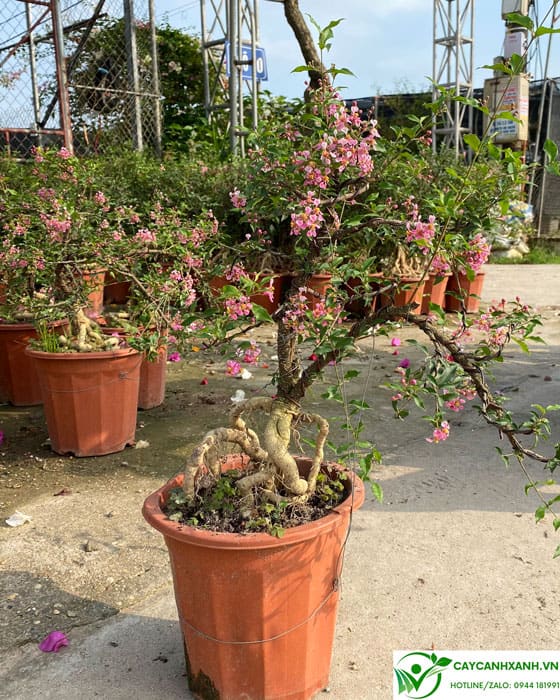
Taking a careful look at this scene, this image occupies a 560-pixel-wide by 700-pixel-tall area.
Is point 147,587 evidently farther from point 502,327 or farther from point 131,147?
point 131,147

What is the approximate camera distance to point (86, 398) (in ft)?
11.4

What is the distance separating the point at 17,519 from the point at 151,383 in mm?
1566

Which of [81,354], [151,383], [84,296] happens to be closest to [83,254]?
[84,296]

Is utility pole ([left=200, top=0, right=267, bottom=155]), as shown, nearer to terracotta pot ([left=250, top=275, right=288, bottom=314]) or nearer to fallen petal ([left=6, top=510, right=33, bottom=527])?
terracotta pot ([left=250, top=275, right=288, bottom=314])

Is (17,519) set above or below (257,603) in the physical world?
below

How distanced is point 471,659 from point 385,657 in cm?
26

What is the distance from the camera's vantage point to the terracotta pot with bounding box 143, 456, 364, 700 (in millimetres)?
1673

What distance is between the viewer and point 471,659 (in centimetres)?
197

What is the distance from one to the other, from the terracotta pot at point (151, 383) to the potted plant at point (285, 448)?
7.46 ft

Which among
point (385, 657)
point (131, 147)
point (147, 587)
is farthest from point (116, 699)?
point (131, 147)

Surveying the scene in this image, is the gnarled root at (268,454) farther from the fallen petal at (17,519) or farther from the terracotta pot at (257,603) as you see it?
the fallen petal at (17,519)

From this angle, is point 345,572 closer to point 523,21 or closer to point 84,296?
point 523,21

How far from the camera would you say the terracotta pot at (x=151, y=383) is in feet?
13.8

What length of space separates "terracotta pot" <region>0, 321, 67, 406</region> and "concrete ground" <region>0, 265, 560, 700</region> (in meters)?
0.79
